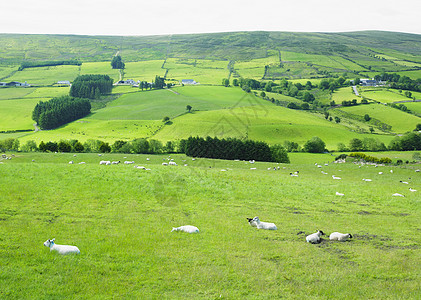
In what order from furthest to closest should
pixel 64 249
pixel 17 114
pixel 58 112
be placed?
pixel 17 114, pixel 58 112, pixel 64 249

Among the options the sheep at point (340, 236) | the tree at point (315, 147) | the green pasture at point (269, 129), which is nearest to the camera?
the sheep at point (340, 236)

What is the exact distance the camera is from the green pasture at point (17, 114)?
123m

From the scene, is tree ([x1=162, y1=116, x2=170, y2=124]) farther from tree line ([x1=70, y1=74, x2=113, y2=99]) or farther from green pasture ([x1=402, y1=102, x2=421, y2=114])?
green pasture ([x1=402, y1=102, x2=421, y2=114])

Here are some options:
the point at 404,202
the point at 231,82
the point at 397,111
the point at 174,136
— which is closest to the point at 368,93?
the point at 397,111

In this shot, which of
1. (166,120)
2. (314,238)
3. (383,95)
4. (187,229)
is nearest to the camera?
(314,238)

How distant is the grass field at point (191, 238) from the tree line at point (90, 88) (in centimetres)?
15662

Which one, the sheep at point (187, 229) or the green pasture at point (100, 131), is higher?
the sheep at point (187, 229)

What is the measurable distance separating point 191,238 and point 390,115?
5977 inches

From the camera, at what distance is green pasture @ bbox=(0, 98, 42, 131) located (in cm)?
12294

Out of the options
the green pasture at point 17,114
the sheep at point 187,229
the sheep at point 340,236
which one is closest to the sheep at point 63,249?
the sheep at point 187,229

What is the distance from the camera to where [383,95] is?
170500 mm

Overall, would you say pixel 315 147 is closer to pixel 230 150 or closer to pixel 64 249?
pixel 230 150

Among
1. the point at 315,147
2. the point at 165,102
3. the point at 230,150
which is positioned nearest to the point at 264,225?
the point at 230,150

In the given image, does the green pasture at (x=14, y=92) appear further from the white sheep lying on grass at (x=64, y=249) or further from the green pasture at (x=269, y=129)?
the white sheep lying on grass at (x=64, y=249)
